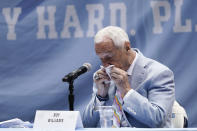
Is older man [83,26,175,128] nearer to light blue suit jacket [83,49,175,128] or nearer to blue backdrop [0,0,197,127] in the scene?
light blue suit jacket [83,49,175,128]

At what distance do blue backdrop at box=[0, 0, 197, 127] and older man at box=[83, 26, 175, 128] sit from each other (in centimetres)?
73

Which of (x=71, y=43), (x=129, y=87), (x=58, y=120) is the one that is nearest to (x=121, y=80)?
(x=129, y=87)

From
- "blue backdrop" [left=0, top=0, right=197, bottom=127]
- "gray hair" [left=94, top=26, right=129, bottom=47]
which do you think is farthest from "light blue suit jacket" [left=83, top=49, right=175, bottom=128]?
"blue backdrop" [left=0, top=0, right=197, bottom=127]

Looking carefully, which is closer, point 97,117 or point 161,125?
point 161,125

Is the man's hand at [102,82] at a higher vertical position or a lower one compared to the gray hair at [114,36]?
lower

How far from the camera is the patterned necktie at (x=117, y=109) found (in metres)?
2.34

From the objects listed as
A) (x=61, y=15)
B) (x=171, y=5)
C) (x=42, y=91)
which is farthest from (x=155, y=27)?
(x=42, y=91)

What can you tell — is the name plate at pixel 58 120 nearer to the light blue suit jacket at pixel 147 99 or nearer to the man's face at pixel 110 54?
the light blue suit jacket at pixel 147 99

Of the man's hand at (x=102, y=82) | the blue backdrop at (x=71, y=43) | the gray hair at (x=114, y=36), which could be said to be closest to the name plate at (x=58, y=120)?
the man's hand at (x=102, y=82)

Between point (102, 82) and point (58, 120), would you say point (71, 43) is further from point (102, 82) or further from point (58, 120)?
point (58, 120)

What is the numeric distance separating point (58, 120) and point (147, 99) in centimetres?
63

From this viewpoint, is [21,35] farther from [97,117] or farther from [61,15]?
[97,117]

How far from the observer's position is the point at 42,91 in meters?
3.44

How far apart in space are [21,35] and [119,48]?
1.23 m
